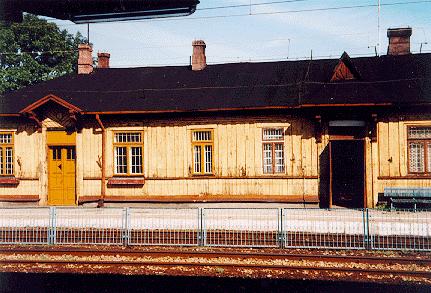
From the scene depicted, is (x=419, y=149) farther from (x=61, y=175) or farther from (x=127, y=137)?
(x=61, y=175)

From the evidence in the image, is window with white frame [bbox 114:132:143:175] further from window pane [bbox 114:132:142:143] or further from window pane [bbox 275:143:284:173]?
window pane [bbox 275:143:284:173]

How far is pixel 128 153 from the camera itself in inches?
740

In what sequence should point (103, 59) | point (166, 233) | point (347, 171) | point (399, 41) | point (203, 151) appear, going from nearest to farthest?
point (166, 233) → point (203, 151) → point (347, 171) → point (399, 41) → point (103, 59)

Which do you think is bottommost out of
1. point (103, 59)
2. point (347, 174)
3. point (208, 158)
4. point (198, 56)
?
point (347, 174)

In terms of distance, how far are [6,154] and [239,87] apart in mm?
11362

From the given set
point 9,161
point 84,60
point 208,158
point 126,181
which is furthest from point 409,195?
point 84,60

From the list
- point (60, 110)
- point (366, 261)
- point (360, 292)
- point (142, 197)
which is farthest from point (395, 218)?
point (60, 110)

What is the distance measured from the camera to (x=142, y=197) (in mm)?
18484

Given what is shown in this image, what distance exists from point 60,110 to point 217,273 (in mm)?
13047

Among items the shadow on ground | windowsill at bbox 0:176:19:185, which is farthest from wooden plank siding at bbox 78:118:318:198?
the shadow on ground

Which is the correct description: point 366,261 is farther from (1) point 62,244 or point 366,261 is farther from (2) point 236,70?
(2) point 236,70

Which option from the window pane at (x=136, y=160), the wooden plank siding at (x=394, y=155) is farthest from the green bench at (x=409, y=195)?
the window pane at (x=136, y=160)

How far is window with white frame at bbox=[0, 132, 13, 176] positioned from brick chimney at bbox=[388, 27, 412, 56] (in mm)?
19479

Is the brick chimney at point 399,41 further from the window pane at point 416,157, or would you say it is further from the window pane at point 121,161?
the window pane at point 121,161
